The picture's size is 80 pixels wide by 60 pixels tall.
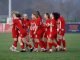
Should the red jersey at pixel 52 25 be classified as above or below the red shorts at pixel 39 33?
above

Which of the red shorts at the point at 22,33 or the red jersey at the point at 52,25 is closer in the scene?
the red jersey at the point at 52,25

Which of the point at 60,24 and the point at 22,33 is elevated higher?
the point at 60,24

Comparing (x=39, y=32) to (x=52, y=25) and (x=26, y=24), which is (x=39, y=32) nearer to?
(x=52, y=25)

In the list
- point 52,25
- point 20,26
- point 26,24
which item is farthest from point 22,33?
point 52,25

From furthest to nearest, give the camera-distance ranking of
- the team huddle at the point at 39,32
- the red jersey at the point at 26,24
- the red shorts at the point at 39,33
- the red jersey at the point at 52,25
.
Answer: the red jersey at the point at 26,24 → the red shorts at the point at 39,33 → the team huddle at the point at 39,32 → the red jersey at the point at 52,25

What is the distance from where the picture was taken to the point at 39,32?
19391mm

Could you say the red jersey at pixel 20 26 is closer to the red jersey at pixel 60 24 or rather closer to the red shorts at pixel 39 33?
the red shorts at pixel 39 33

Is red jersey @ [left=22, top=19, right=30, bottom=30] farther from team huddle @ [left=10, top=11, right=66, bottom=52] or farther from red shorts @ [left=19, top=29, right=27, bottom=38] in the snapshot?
red shorts @ [left=19, top=29, right=27, bottom=38]

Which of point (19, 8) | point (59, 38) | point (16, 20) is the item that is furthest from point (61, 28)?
point (19, 8)

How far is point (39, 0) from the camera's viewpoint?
72.8 m

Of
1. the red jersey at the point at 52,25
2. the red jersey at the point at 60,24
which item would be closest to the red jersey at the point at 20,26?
the red jersey at the point at 52,25

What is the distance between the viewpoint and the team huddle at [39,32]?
753 inches

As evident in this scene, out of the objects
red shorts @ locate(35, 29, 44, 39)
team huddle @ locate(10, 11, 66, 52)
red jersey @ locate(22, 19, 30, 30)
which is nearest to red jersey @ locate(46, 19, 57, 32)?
team huddle @ locate(10, 11, 66, 52)

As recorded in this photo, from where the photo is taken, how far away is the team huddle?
1912 cm
